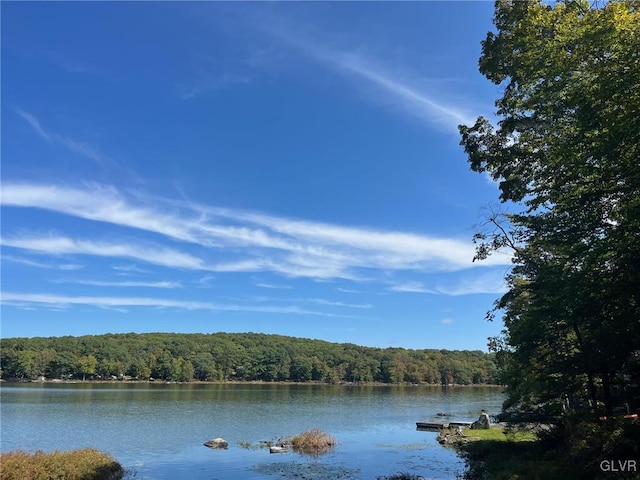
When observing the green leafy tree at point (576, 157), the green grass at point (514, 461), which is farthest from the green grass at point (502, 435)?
the green leafy tree at point (576, 157)

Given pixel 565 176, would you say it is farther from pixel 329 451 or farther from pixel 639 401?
pixel 329 451

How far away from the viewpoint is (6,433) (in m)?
40.8

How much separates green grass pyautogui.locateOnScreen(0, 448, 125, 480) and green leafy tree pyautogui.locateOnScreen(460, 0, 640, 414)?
22682mm

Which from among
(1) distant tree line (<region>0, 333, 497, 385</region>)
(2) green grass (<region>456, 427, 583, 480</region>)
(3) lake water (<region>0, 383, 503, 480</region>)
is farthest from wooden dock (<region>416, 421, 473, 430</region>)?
(1) distant tree line (<region>0, 333, 497, 385</region>)

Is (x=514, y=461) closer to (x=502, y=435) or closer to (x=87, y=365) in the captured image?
(x=502, y=435)

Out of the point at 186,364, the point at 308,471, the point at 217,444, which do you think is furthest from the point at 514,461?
the point at 186,364

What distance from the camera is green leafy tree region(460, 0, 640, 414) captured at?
14.3 meters

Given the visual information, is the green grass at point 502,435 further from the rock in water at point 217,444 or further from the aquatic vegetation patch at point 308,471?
the rock in water at point 217,444

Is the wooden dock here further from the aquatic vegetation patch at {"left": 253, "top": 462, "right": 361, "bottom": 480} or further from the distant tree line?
the distant tree line

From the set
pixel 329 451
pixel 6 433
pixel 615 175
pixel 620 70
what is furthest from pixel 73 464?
pixel 620 70

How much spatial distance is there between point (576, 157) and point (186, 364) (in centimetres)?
17119

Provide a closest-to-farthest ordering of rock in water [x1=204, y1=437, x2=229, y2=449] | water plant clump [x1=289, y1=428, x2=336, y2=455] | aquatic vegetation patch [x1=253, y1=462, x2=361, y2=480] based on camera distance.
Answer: aquatic vegetation patch [x1=253, y1=462, x2=361, y2=480]
water plant clump [x1=289, y1=428, x2=336, y2=455]
rock in water [x1=204, y1=437, x2=229, y2=449]

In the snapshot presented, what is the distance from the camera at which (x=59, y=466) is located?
22109 millimetres

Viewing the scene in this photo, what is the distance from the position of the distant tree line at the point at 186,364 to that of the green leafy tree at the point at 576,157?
15860 cm
